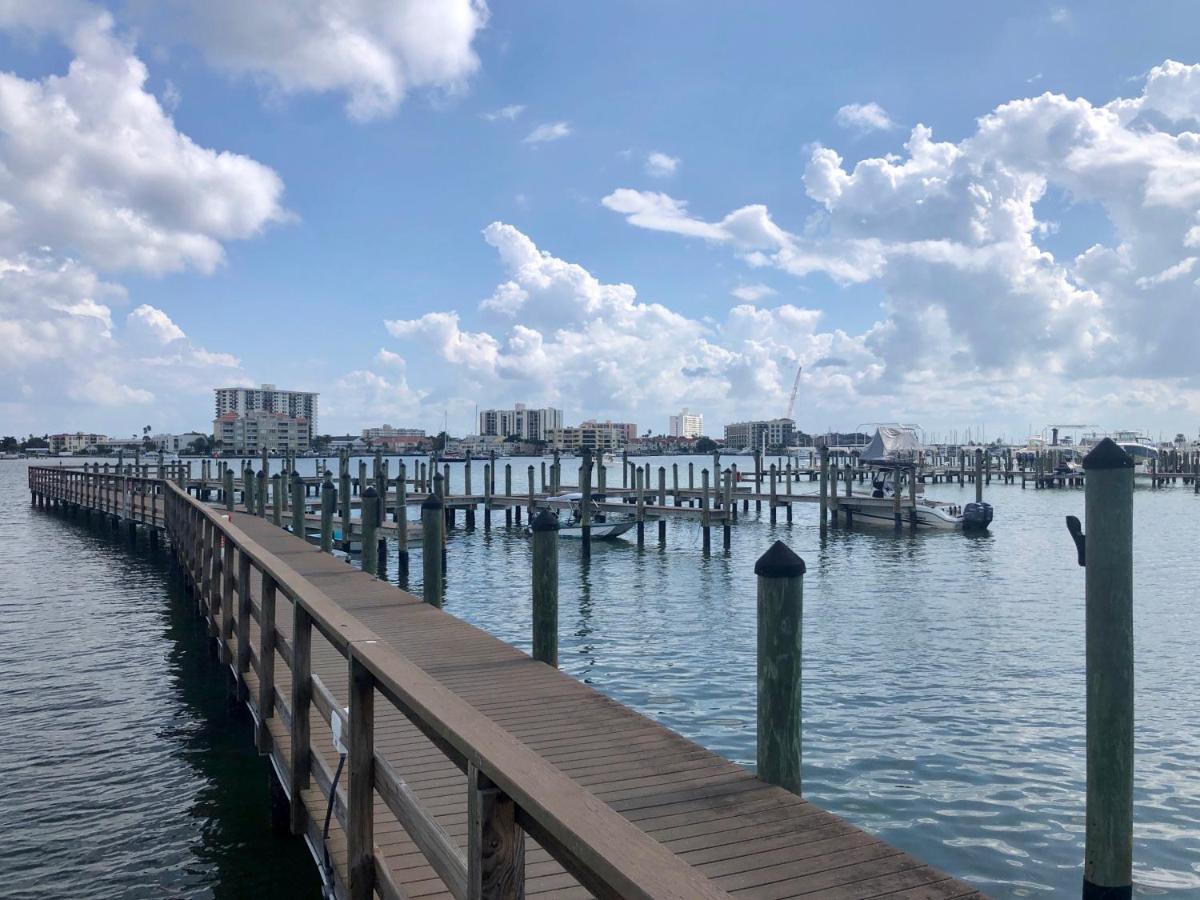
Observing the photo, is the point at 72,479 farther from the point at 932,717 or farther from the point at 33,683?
the point at 932,717

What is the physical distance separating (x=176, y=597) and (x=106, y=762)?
11.7 meters

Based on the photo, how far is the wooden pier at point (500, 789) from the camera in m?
2.41

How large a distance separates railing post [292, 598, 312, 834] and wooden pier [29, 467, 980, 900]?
0.01m

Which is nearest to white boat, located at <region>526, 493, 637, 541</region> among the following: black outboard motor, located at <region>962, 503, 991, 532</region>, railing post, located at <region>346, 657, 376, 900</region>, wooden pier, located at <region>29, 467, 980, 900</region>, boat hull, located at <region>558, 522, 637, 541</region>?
boat hull, located at <region>558, 522, 637, 541</region>

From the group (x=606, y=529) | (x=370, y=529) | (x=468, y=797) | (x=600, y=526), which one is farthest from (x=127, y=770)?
(x=606, y=529)

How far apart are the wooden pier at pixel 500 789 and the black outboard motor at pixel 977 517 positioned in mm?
31604

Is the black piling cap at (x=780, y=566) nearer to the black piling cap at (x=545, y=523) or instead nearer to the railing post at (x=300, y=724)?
the railing post at (x=300, y=724)

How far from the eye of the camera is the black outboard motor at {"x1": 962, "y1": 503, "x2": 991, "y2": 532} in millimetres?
36844

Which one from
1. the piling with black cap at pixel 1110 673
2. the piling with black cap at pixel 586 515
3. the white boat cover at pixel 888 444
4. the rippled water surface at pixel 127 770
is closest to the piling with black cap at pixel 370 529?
the rippled water surface at pixel 127 770

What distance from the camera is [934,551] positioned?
31.5 meters

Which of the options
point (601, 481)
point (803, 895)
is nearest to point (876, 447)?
point (601, 481)

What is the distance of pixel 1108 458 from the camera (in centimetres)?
538

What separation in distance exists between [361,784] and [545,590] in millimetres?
5365

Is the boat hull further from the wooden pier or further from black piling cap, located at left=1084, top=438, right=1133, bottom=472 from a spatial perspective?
black piling cap, located at left=1084, top=438, right=1133, bottom=472
